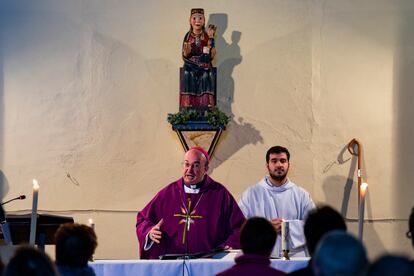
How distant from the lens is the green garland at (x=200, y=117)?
382 inches

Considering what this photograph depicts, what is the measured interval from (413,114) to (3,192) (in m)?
5.01

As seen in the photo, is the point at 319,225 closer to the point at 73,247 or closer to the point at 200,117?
the point at 73,247

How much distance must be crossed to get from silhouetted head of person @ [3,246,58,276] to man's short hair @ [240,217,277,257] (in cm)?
118

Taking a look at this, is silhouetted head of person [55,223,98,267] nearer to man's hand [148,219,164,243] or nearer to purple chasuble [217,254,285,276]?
purple chasuble [217,254,285,276]

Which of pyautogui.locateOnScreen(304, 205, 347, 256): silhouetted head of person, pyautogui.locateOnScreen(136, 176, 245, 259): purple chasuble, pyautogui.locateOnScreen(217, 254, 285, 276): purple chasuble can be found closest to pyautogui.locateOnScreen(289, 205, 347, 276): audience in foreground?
pyautogui.locateOnScreen(304, 205, 347, 256): silhouetted head of person

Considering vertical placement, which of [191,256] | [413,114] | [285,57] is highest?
[285,57]

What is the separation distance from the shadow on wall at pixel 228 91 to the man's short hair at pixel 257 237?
18.7ft

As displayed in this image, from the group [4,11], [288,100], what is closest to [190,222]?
[288,100]

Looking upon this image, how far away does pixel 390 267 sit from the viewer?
2.88 metres

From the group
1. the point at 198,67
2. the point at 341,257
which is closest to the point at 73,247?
the point at 341,257

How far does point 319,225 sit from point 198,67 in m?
5.84

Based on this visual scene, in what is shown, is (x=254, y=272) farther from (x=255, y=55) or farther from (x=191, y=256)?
(x=255, y=55)

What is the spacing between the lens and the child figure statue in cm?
967

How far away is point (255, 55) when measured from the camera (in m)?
10.1
